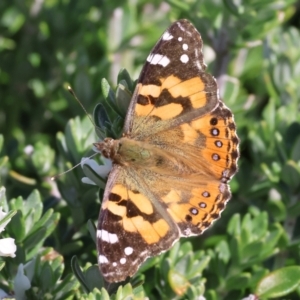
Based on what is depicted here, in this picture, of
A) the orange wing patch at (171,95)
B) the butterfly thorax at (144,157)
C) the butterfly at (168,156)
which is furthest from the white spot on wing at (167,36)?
the butterfly thorax at (144,157)

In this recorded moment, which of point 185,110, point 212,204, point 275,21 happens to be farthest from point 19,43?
point 212,204

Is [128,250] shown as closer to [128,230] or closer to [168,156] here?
[128,230]

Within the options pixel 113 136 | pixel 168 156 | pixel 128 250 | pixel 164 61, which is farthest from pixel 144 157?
pixel 128 250

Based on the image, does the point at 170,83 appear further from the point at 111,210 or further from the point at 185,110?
the point at 111,210

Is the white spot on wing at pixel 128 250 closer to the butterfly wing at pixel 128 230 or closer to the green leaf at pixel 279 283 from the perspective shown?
the butterfly wing at pixel 128 230

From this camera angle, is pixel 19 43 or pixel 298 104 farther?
pixel 19 43

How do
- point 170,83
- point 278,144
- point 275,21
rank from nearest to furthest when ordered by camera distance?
point 170,83 → point 278,144 → point 275,21

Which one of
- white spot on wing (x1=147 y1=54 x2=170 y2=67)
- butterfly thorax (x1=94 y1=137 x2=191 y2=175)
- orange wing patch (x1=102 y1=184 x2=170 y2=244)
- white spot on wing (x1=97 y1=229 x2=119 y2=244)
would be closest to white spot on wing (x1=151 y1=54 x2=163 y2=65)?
white spot on wing (x1=147 y1=54 x2=170 y2=67)

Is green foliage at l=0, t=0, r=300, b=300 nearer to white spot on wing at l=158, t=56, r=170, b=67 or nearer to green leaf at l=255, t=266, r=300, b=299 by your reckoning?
green leaf at l=255, t=266, r=300, b=299
